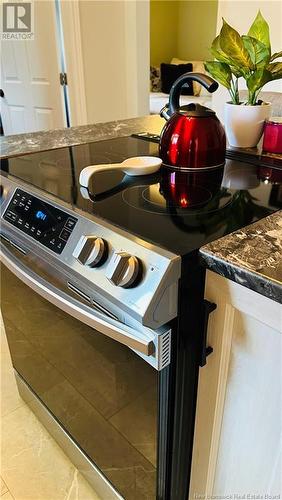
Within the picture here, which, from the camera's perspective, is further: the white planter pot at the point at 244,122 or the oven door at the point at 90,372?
the white planter pot at the point at 244,122

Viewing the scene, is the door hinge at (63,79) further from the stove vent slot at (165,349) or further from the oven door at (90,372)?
the stove vent slot at (165,349)

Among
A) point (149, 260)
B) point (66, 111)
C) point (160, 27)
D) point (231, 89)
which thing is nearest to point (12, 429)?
point (149, 260)

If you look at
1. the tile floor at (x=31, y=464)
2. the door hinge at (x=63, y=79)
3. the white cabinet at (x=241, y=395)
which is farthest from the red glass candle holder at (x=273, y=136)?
the door hinge at (x=63, y=79)

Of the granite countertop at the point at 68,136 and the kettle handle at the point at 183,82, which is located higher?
the kettle handle at the point at 183,82

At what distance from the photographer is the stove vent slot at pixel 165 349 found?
2.03 feet

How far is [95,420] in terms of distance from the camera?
0.94m

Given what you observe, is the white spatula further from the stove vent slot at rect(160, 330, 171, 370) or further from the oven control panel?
the stove vent slot at rect(160, 330, 171, 370)

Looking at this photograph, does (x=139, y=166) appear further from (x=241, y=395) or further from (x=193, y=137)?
(x=241, y=395)

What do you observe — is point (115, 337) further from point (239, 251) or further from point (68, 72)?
point (68, 72)

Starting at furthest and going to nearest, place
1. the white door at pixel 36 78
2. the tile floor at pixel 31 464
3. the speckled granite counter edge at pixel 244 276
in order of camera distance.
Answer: the white door at pixel 36 78 < the tile floor at pixel 31 464 < the speckled granite counter edge at pixel 244 276

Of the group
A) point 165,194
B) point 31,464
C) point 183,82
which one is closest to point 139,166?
point 165,194

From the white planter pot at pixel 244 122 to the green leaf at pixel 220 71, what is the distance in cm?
7

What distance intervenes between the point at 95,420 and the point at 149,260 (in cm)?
57

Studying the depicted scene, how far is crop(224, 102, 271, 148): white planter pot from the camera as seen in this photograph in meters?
1.06
